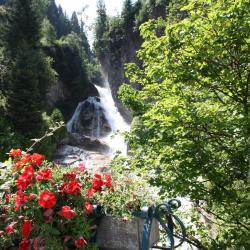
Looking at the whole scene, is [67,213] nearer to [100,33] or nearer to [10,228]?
[10,228]

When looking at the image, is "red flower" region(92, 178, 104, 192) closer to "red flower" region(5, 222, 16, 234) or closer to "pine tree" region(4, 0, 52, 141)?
"red flower" region(5, 222, 16, 234)

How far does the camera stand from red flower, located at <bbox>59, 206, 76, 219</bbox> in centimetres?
192

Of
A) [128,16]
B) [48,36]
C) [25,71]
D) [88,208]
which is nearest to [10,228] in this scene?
[88,208]

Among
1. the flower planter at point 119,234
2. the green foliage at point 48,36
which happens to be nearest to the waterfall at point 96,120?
the green foliage at point 48,36

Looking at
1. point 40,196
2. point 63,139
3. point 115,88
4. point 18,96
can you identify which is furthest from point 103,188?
point 115,88

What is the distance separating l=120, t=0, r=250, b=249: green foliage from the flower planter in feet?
5.83

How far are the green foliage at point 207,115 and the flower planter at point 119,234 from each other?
5.83 ft

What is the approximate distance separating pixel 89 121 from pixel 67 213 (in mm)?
33019

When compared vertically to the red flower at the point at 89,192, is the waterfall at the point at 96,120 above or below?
below

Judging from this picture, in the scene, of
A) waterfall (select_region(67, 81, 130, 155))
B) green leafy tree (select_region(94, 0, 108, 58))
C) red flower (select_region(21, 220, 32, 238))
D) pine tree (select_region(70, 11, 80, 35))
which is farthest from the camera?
pine tree (select_region(70, 11, 80, 35))

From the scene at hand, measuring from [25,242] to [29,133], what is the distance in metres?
20.0

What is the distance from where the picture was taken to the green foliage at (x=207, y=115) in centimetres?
370

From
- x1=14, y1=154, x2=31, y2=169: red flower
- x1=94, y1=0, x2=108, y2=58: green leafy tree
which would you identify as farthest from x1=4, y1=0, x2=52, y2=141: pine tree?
x1=14, y1=154, x2=31, y2=169: red flower

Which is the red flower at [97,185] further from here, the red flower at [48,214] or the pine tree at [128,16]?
the pine tree at [128,16]
